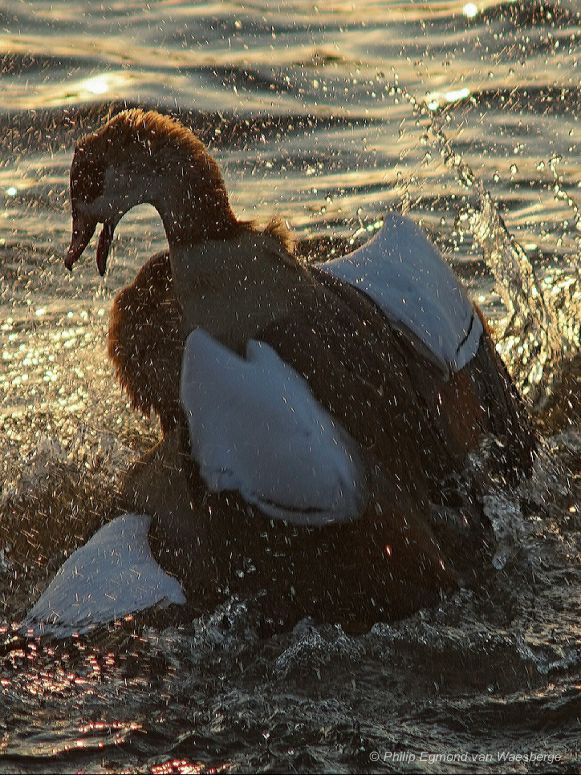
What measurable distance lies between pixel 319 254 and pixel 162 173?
2.41m

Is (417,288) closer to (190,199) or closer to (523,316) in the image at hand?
(190,199)

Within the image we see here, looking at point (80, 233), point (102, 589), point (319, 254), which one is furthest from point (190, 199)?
point (319, 254)

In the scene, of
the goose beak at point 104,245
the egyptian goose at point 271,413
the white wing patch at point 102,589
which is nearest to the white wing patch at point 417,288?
the egyptian goose at point 271,413

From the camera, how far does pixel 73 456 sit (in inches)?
193

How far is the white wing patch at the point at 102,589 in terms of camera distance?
11.9ft

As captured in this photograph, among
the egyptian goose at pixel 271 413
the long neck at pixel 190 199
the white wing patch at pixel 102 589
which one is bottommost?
the white wing patch at pixel 102 589

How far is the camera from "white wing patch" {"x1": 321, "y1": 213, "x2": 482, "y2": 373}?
4.13 metres

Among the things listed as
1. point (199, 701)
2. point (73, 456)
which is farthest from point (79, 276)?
point (199, 701)

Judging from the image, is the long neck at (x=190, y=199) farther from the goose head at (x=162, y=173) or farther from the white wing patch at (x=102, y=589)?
the white wing patch at (x=102, y=589)

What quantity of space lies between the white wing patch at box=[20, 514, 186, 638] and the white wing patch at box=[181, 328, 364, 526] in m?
0.32

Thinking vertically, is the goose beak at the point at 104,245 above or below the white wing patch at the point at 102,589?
above

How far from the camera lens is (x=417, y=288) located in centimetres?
423

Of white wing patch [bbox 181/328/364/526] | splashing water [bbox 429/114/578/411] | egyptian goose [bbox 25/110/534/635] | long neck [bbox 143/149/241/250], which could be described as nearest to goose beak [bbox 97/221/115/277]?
egyptian goose [bbox 25/110/534/635]

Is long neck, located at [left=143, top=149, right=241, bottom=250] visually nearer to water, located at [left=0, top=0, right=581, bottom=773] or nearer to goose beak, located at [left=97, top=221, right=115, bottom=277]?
goose beak, located at [left=97, top=221, right=115, bottom=277]
